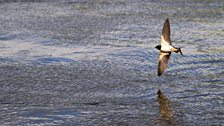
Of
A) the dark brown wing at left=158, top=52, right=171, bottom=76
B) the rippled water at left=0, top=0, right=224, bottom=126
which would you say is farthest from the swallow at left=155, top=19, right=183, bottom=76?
the rippled water at left=0, top=0, right=224, bottom=126

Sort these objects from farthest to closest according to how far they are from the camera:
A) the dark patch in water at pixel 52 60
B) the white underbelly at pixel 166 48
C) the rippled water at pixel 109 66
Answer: the dark patch in water at pixel 52 60 < the white underbelly at pixel 166 48 < the rippled water at pixel 109 66

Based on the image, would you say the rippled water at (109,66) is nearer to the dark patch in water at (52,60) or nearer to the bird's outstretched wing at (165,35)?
the dark patch in water at (52,60)

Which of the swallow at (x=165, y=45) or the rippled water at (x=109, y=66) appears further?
the swallow at (x=165, y=45)

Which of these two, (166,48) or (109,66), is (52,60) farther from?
(166,48)

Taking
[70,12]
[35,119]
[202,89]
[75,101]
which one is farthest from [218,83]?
[70,12]

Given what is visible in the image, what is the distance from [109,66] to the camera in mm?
7062

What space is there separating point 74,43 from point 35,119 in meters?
3.30

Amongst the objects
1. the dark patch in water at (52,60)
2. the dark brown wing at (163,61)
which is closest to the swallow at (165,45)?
the dark brown wing at (163,61)

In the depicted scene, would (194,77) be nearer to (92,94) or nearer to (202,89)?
(202,89)

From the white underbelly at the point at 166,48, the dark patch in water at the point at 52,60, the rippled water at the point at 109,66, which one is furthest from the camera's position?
the dark patch in water at the point at 52,60

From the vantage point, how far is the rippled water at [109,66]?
17.6 feet

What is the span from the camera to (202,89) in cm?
611

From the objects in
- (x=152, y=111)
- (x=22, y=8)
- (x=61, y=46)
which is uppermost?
(x=22, y=8)

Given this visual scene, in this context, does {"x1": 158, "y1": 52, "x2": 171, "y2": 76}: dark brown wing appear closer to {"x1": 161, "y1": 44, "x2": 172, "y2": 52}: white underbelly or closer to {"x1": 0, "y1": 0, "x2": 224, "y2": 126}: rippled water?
{"x1": 161, "y1": 44, "x2": 172, "y2": 52}: white underbelly
